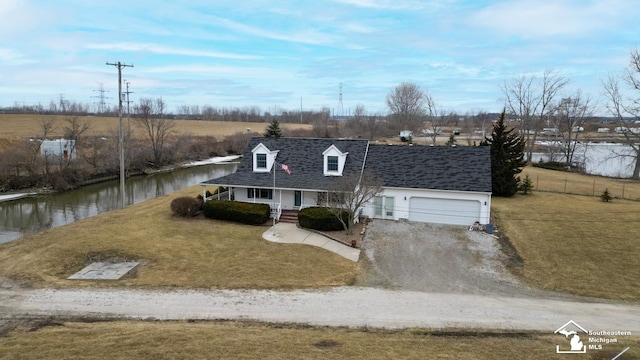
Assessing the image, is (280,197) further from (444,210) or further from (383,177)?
Result: (444,210)

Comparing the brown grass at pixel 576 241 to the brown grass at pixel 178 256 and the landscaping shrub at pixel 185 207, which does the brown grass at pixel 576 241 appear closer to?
the brown grass at pixel 178 256

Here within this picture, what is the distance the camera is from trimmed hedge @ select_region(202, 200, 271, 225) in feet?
78.9

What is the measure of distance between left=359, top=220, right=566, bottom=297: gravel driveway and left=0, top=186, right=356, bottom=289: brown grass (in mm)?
1802

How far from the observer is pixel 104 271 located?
57.2 ft

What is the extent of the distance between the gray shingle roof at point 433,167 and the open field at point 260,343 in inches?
518

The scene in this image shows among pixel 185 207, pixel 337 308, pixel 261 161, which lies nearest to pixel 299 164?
pixel 261 161

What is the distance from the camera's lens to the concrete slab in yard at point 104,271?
55.1 feet

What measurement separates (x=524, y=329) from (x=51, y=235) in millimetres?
22321

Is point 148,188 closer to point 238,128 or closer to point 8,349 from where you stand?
point 8,349

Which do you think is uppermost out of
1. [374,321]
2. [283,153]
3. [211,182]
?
[283,153]

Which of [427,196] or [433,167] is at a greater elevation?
[433,167]

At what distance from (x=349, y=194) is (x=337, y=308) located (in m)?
9.13

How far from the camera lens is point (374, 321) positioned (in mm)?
13352

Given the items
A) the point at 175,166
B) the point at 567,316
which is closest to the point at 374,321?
the point at 567,316
